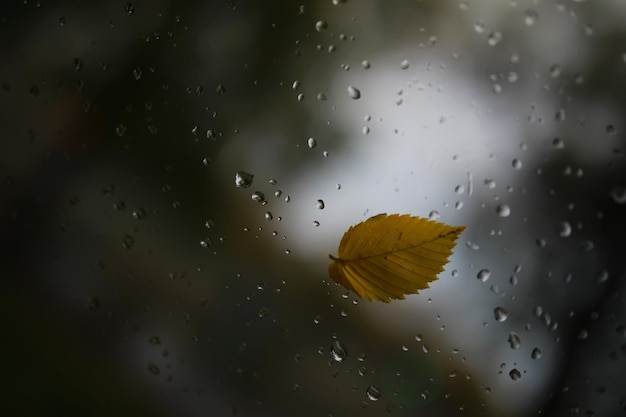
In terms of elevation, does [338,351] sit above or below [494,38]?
below

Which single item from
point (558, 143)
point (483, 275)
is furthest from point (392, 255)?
point (558, 143)

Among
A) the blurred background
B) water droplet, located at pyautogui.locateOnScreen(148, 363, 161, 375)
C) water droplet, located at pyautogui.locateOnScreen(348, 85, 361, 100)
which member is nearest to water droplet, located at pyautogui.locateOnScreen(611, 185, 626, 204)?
the blurred background

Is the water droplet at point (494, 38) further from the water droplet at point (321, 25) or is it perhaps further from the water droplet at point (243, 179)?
the water droplet at point (243, 179)

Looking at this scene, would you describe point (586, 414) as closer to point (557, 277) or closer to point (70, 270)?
point (557, 277)

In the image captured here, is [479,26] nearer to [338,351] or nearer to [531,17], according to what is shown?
[531,17]

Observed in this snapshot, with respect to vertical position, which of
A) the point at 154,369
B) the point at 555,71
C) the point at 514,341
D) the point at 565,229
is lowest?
the point at 154,369

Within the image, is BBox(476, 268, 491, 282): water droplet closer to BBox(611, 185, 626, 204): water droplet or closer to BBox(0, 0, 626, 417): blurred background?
BBox(0, 0, 626, 417): blurred background

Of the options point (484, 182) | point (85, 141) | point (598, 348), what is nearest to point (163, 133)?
point (85, 141)
